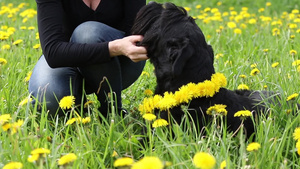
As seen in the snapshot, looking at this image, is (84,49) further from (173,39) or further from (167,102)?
(167,102)

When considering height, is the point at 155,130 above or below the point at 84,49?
below

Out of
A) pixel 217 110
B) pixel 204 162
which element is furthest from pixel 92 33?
pixel 204 162

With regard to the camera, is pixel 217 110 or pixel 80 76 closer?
pixel 217 110

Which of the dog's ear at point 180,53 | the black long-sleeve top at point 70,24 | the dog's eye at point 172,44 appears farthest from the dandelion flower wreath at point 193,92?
the black long-sleeve top at point 70,24

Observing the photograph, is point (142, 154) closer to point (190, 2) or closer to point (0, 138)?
point (0, 138)

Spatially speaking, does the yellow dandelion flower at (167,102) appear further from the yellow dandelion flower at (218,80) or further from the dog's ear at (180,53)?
the yellow dandelion flower at (218,80)

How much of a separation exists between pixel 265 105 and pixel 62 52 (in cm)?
133

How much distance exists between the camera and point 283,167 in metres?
2.03

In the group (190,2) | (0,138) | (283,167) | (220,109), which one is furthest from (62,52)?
(190,2)

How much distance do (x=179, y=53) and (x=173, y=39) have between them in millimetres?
101

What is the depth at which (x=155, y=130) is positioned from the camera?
2.59 m

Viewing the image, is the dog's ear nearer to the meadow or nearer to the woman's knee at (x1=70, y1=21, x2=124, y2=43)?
the meadow

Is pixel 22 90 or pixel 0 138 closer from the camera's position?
pixel 0 138

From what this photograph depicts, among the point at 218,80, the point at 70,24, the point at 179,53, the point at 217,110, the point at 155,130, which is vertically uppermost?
the point at 70,24
